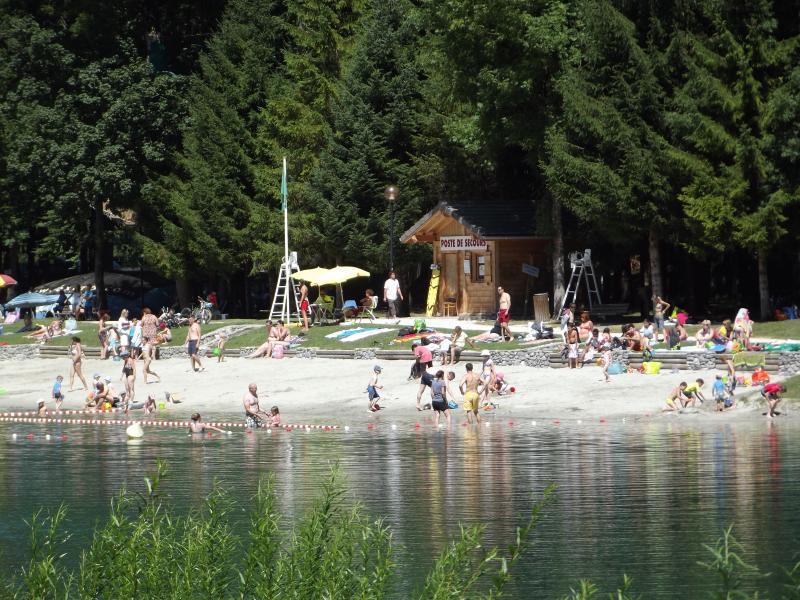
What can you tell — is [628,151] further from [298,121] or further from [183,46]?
[183,46]

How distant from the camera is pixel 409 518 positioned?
2141 cm

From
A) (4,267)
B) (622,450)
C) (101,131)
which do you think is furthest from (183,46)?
(622,450)

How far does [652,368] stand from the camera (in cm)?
3719

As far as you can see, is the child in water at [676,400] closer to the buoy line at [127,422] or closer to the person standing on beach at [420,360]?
the person standing on beach at [420,360]

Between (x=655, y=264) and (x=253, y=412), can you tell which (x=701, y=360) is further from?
(x=253, y=412)

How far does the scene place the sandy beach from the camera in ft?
116

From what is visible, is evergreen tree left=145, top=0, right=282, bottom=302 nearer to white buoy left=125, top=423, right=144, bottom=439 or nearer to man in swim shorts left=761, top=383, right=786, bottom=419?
white buoy left=125, top=423, right=144, bottom=439

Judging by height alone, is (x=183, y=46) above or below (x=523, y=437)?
above

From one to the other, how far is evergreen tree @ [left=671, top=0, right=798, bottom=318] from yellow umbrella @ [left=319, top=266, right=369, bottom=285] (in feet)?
46.3

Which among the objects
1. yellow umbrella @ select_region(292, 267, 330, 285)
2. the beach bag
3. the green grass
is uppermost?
yellow umbrella @ select_region(292, 267, 330, 285)

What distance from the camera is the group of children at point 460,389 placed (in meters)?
33.6

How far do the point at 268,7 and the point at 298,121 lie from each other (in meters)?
6.27

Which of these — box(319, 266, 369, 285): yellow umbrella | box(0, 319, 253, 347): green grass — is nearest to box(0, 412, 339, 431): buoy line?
box(0, 319, 253, 347): green grass

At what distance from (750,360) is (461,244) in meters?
19.0
